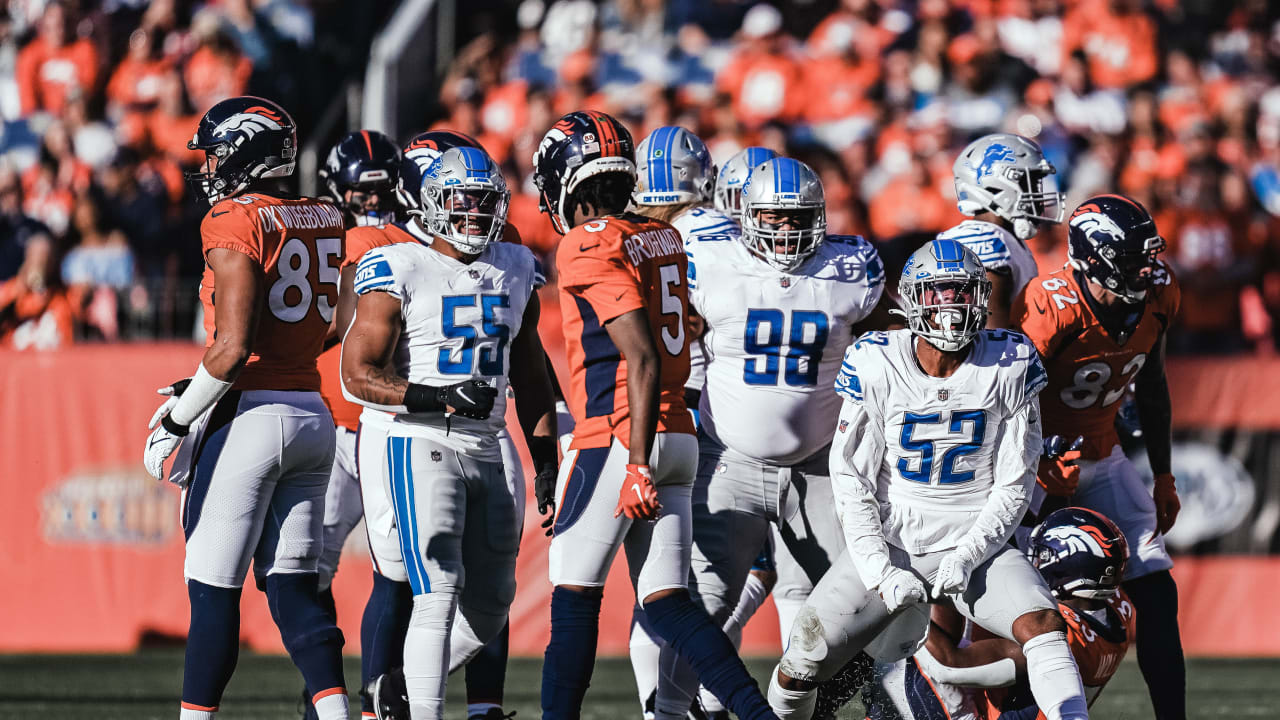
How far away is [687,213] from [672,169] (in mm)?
279

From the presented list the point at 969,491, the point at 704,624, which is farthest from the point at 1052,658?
the point at 704,624

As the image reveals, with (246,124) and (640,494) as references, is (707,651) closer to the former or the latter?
(640,494)

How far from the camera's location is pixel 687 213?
6.43 m

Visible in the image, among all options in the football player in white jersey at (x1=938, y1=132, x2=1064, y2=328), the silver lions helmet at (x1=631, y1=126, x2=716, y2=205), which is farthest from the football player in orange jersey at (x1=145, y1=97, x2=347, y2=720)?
the football player in white jersey at (x1=938, y1=132, x2=1064, y2=328)

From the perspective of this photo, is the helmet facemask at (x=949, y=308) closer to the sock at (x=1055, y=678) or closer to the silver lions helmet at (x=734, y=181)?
the sock at (x=1055, y=678)

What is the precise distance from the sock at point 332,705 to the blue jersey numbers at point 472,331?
110 centimetres

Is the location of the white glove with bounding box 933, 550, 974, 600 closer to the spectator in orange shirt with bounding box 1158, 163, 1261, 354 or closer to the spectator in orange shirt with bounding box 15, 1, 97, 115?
the spectator in orange shirt with bounding box 1158, 163, 1261, 354

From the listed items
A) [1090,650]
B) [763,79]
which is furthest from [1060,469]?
[763,79]

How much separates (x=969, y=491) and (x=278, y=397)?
230 centimetres

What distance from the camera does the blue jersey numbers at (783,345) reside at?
6031 mm

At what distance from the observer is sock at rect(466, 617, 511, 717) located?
5.93m

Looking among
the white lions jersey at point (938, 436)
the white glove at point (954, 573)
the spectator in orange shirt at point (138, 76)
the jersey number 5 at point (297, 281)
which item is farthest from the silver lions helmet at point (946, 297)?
the spectator in orange shirt at point (138, 76)

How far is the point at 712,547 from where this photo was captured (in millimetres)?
6090

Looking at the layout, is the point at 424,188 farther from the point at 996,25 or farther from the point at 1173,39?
the point at 1173,39
